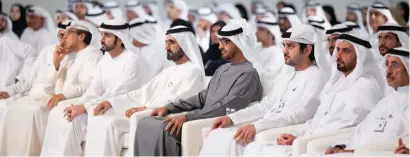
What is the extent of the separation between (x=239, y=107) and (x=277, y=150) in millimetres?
938

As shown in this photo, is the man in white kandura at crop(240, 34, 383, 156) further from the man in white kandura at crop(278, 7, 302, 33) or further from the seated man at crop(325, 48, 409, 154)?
the man in white kandura at crop(278, 7, 302, 33)

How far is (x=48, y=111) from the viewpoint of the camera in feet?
25.1

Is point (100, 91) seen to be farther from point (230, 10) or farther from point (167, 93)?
A: point (230, 10)

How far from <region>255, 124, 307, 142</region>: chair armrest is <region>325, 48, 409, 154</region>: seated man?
21.4 inches

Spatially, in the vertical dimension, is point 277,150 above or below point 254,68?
below

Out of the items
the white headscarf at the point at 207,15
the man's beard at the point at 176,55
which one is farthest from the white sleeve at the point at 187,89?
the white headscarf at the point at 207,15

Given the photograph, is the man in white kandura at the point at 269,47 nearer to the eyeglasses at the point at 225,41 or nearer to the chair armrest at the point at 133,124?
the eyeglasses at the point at 225,41

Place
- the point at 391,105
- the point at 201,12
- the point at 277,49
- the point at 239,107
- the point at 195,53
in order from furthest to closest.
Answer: the point at 201,12 < the point at 277,49 < the point at 195,53 < the point at 239,107 < the point at 391,105

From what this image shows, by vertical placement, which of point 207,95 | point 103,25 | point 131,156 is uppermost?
point 103,25

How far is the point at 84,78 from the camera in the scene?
309 inches

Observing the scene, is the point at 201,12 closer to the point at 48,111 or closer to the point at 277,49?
the point at 277,49

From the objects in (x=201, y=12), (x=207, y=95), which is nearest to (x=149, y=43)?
(x=207, y=95)

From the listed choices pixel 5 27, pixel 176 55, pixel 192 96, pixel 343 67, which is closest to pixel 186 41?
pixel 176 55

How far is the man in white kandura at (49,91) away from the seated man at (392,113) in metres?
3.25
